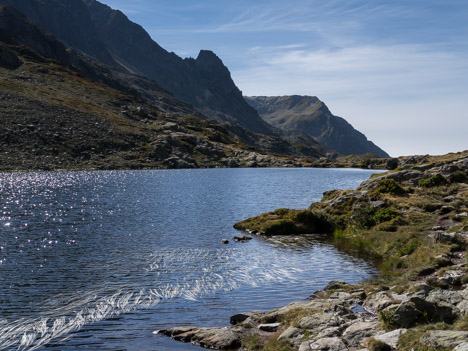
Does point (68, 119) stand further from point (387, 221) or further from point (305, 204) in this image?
point (387, 221)

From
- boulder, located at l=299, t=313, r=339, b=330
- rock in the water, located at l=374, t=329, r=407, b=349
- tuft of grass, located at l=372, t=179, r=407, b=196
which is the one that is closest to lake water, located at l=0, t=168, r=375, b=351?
boulder, located at l=299, t=313, r=339, b=330

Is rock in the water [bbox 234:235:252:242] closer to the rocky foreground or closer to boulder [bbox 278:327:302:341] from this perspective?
the rocky foreground


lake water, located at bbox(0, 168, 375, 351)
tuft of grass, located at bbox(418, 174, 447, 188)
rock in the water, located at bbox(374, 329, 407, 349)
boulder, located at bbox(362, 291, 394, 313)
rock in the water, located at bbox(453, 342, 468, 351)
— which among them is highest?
tuft of grass, located at bbox(418, 174, 447, 188)

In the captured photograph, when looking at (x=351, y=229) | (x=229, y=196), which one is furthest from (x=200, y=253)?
(x=229, y=196)

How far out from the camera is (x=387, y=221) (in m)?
42.5

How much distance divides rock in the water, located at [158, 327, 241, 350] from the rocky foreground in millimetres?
46

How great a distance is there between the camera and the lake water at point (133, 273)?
19484mm

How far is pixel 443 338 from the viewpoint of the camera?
12492 mm

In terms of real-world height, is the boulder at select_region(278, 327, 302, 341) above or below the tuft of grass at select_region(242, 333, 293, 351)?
above

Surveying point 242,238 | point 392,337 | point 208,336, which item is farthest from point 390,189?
point 392,337

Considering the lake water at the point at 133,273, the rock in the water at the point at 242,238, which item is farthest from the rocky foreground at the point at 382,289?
the rock in the water at the point at 242,238

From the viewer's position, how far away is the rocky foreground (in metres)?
14.9

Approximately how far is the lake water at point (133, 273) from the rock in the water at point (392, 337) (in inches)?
323

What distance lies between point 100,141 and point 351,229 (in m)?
128
